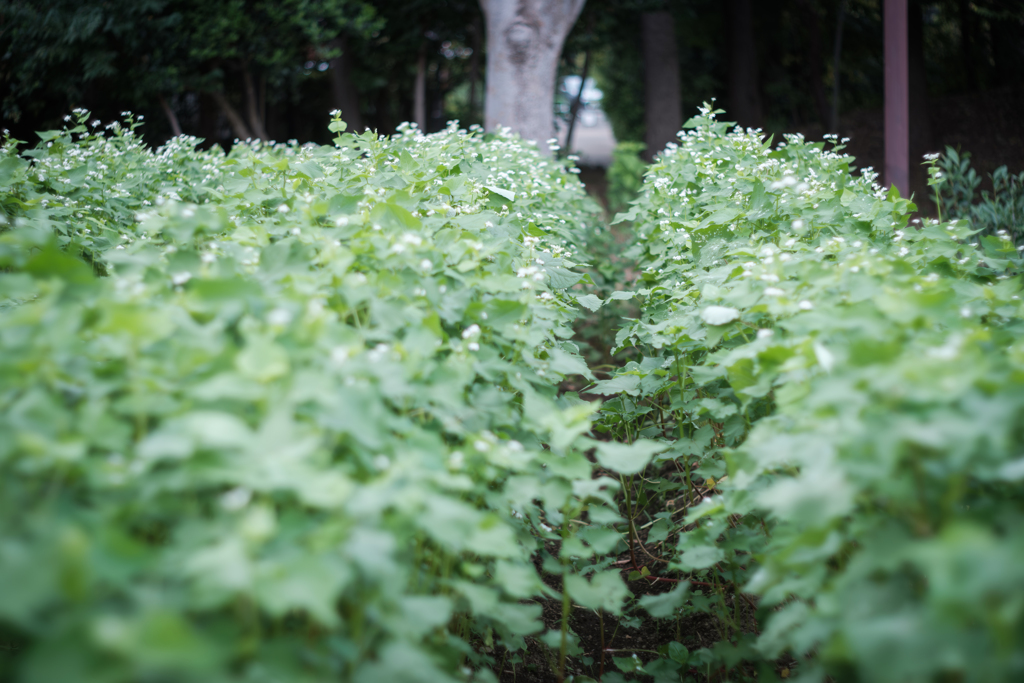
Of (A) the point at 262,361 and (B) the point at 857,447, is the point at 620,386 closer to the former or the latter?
(B) the point at 857,447

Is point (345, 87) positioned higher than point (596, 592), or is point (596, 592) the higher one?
point (345, 87)

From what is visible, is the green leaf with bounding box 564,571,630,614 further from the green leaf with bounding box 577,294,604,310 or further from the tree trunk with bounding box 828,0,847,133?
the tree trunk with bounding box 828,0,847,133

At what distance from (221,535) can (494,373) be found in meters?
0.86

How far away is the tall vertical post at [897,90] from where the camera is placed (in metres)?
4.89

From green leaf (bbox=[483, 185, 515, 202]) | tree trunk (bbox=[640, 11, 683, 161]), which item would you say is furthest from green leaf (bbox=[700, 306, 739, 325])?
tree trunk (bbox=[640, 11, 683, 161])

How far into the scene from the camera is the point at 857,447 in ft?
3.72

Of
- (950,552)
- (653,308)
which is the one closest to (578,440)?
(950,552)

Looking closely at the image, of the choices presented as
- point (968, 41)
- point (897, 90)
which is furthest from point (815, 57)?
point (897, 90)

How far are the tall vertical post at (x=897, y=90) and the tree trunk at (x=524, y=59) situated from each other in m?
3.16

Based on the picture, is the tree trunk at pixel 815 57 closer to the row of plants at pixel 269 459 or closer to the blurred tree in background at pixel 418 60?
the blurred tree in background at pixel 418 60

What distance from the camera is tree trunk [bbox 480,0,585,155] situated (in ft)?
22.0

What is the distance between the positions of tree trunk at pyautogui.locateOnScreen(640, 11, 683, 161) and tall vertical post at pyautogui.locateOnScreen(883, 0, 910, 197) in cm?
592

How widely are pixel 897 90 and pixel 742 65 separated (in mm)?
6997

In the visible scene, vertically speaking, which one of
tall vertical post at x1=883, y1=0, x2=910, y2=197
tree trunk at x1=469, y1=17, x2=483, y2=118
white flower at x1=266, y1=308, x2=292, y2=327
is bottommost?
white flower at x1=266, y1=308, x2=292, y2=327
